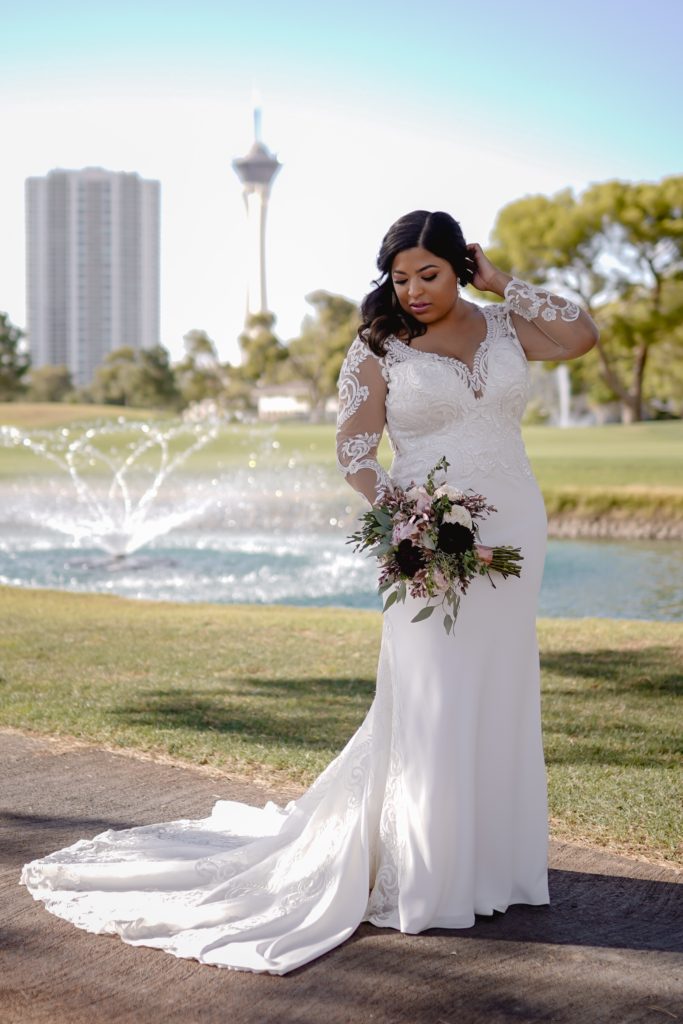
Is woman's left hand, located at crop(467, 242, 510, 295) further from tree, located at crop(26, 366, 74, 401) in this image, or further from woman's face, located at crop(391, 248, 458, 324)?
tree, located at crop(26, 366, 74, 401)

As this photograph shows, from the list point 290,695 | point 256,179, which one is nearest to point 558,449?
point 290,695

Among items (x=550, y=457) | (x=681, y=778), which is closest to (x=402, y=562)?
(x=681, y=778)

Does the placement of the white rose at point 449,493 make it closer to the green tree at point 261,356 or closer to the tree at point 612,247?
the tree at point 612,247

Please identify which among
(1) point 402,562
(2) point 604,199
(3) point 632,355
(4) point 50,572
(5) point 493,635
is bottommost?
(4) point 50,572

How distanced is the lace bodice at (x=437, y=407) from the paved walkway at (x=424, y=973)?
142cm

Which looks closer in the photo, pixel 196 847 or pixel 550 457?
pixel 196 847

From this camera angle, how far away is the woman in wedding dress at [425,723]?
161 inches

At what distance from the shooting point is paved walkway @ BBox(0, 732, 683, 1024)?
3471 millimetres

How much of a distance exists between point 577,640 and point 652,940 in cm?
634

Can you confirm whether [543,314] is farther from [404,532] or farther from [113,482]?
[113,482]

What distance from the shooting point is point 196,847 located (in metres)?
4.55

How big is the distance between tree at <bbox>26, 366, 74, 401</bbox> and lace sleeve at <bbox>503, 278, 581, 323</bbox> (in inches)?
3393

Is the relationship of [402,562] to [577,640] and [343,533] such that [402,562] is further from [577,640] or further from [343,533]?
[343,533]

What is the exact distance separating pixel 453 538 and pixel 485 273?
1015mm
